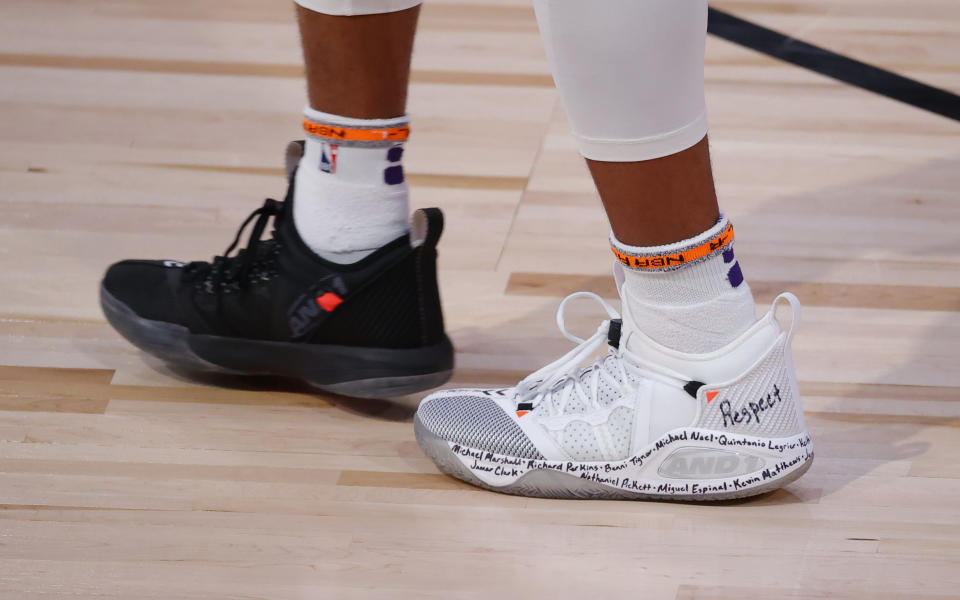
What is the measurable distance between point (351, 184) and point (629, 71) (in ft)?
1.16

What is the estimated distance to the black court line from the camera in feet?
6.51

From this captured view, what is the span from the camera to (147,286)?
1.23m

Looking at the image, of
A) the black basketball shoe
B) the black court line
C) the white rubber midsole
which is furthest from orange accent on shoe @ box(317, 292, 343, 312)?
the black court line

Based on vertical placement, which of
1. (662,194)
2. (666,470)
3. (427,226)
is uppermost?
(662,194)

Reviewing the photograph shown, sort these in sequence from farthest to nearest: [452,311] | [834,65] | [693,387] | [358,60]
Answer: [834,65], [452,311], [358,60], [693,387]

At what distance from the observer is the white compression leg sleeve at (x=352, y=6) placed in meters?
1.06

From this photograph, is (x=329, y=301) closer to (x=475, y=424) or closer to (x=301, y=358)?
(x=301, y=358)

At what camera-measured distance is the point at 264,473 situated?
1071mm

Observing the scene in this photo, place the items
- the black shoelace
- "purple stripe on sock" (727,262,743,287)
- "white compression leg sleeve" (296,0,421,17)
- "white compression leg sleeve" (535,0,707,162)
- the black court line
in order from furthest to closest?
the black court line, the black shoelace, "white compression leg sleeve" (296,0,421,17), "purple stripe on sock" (727,262,743,287), "white compression leg sleeve" (535,0,707,162)

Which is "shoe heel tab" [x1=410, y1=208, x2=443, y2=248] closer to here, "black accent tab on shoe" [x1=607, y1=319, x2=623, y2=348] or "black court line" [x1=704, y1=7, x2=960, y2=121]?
"black accent tab on shoe" [x1=607, y1=319, x2=623, y2=348]

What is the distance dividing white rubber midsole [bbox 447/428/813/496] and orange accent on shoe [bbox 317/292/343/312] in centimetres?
26

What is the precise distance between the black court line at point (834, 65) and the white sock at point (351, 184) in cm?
118

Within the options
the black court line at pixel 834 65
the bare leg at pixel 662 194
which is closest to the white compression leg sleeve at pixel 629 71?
the bare leg at pixel 662 194

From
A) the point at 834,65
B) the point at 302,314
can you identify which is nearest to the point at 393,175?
the point at 302,314
